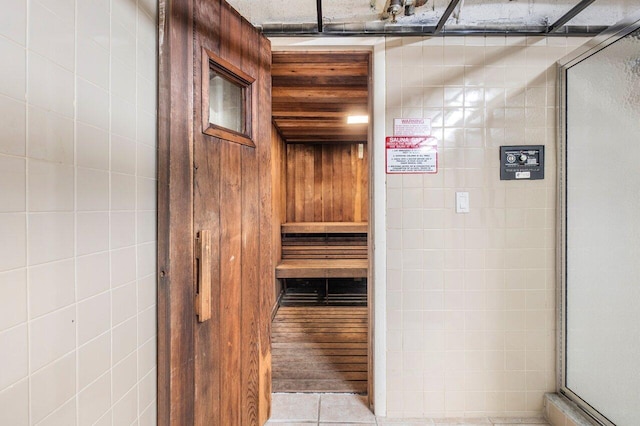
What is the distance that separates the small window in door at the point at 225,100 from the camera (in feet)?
4.15

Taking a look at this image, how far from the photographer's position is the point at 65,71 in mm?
760

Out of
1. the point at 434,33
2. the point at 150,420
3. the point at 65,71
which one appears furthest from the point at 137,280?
the point at 434,33

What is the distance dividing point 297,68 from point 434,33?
932 mm

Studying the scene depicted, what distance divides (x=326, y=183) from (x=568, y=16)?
11.0ft

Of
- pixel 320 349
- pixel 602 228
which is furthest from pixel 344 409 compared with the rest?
pixel 602 228

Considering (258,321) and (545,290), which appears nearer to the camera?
(258,321)

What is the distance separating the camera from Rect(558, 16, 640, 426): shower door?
1394 mm

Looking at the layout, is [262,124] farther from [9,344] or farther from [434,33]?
[9,344]

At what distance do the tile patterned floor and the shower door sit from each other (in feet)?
1.56

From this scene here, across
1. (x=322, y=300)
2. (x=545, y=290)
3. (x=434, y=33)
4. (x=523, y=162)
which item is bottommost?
(x=322, y=300)

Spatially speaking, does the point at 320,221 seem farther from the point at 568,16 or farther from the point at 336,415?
the point at 568,16

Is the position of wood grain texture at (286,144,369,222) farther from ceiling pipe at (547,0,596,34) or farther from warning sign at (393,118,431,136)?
ceiling pipe at (547,0,596,34)

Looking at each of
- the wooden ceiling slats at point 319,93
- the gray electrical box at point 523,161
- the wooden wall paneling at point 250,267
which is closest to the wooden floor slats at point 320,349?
the wooden wall paneling at point 250,267

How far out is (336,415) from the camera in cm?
180
